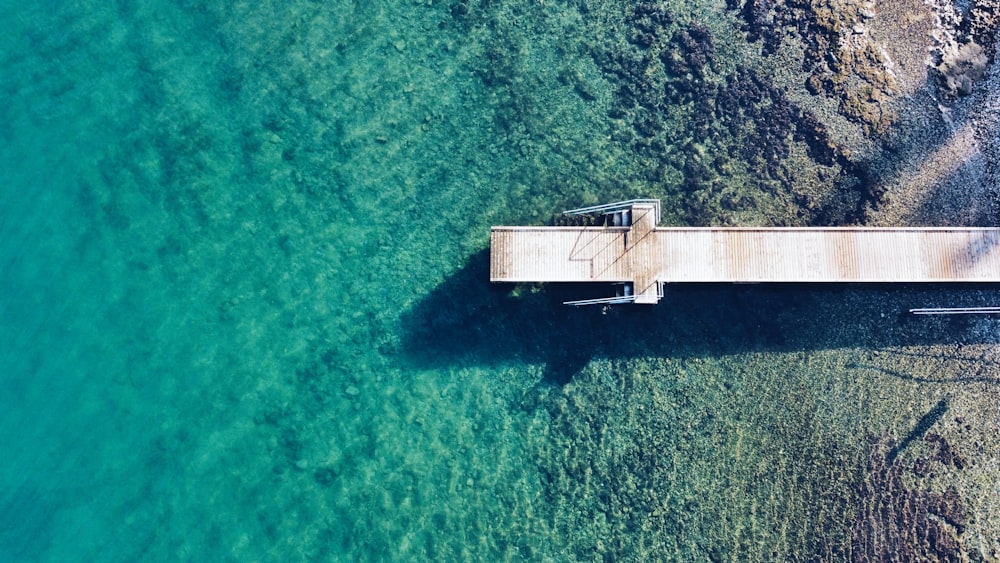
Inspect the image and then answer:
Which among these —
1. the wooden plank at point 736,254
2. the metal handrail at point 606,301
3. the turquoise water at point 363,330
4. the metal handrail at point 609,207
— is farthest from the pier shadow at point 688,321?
the metal handrail at point 609,207

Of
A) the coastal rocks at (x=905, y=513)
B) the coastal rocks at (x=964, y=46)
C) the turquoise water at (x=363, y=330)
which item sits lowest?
the coastal rocks at (x=905, y=513)

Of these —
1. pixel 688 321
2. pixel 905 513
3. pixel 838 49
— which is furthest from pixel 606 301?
pixel 905 513

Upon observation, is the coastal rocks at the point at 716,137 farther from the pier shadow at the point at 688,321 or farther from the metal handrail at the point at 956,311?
the metal handrail at the point at 956,311

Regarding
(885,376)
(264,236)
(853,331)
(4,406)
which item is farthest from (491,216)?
(4,406)

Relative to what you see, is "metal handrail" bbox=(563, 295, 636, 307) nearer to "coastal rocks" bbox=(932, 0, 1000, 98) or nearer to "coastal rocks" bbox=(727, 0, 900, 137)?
"coastal rocks" bbox=(727, 0, 900, 137)

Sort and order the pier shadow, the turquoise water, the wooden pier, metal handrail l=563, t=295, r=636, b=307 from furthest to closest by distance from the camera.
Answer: the pier shadow
the turquoise water
the wooden pier
metal handrail l=563, t=295, r=636, b=307

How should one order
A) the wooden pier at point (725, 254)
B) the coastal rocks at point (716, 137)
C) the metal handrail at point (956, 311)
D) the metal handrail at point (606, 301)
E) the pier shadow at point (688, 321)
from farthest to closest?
the coastal rocks at point (716, 137)
the pier shadow at point (688, 321)
the metal handrail at point (956, 311)
the wooden pier at point (725, 254)
the metal handrail at point (606, 301)

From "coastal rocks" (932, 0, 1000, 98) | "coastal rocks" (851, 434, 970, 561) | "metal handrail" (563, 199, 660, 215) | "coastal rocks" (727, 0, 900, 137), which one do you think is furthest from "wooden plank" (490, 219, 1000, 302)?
"coastal rocks" (851, 434, 970, 561)
